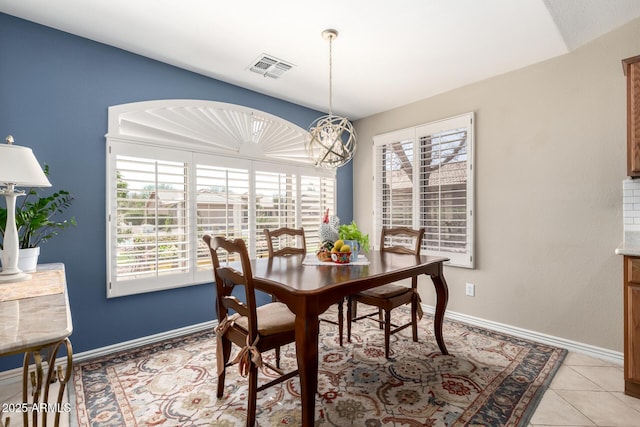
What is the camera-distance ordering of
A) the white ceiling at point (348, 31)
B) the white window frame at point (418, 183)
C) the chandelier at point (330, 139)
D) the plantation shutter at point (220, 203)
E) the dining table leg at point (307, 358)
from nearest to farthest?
the dining table leg at point (307, 358)
the white ceiling at point (348, 31)
the chandelier at point (330, 139)
the plantation shutter at point (220, 203)
the white window frame at point (418, 183)

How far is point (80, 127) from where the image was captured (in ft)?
7.97

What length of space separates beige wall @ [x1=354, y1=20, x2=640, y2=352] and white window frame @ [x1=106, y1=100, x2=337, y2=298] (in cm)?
180

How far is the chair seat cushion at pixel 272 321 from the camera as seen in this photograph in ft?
5.72

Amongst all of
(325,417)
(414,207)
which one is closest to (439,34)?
(414,207)

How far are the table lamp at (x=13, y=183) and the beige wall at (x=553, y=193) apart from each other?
3173mm

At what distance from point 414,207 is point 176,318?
111 inches

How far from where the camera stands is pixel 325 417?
5.90ft

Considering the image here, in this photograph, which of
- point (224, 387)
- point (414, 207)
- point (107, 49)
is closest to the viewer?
point (224, 387)

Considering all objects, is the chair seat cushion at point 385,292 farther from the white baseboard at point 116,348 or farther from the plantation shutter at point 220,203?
the white baseboard at point 116,348

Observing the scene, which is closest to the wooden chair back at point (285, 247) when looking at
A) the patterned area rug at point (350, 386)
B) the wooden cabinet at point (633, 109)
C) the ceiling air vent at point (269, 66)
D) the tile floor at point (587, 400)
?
the patterned area rug at point (350, 386)

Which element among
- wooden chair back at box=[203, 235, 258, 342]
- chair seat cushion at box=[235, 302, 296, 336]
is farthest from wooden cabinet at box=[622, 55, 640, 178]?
wooden chair back at box=[203, 235, 258, 342]

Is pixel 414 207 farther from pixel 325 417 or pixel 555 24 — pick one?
pixel 325 417

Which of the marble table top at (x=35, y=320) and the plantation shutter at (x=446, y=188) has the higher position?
the plantation shutter at (x=446, y=188)

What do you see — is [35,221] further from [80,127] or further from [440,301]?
[440,301]
